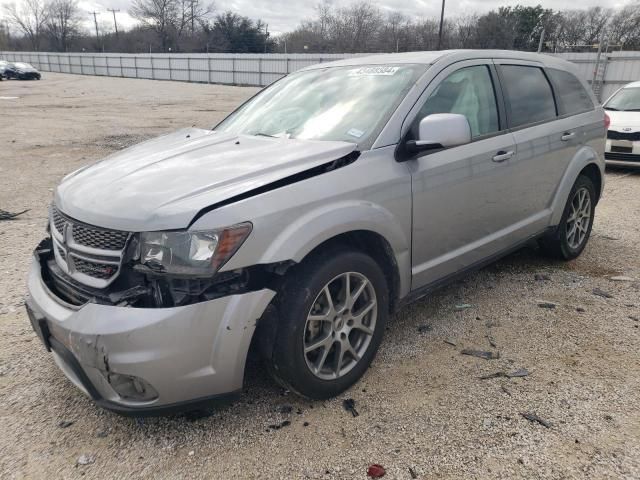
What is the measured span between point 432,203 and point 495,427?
1.29 m

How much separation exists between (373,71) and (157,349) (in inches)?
90.9

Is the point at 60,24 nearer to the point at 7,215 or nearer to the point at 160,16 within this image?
the point at 160,16

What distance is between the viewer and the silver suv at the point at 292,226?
7.15 feet

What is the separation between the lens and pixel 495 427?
2508 millimetres

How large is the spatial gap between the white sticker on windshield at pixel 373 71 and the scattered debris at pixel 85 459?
275 cm

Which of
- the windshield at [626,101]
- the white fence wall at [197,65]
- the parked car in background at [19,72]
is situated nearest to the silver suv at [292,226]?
the windshield at [626,101]

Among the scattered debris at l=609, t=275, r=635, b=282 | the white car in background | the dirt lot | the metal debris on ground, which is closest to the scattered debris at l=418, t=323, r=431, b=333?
the dirt lot

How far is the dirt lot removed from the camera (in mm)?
2285

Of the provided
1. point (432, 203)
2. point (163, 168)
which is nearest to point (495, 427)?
point (432, 203)

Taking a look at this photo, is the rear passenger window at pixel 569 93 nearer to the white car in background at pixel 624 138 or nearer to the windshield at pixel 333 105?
the windshield at pixel 333 105

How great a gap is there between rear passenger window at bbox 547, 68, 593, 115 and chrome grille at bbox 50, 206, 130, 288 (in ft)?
12.2

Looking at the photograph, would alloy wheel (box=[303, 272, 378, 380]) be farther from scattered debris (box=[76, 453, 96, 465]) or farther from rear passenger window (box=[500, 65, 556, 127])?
rear passenger window (box=[500, 65, 556, 127])

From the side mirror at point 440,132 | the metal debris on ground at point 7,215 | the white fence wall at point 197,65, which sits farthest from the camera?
the white fence wall at point 197,65

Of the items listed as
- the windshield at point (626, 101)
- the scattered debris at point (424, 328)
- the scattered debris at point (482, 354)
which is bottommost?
the scattered debris at point (424, 328)
